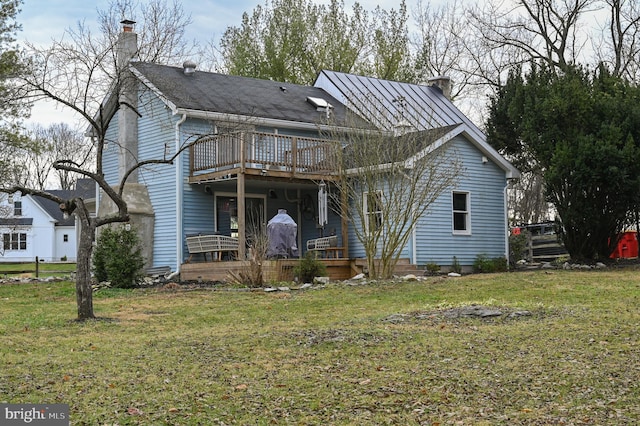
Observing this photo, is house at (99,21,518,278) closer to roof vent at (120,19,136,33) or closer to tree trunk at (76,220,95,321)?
roof vent at (120,19,136,33)

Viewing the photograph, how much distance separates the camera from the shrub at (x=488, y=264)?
23.0 m

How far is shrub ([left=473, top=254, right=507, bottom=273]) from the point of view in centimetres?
2303

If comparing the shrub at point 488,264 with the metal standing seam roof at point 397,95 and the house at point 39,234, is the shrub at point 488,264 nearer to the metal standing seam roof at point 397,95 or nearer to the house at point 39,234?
the metal standing seam roof at point 397,95

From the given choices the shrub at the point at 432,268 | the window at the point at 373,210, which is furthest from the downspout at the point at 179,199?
the shrub at the point at 432,268

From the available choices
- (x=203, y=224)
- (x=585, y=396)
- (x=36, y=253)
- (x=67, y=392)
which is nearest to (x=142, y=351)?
(x=67, y=392)

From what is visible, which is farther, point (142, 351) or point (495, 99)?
point (495, 99)

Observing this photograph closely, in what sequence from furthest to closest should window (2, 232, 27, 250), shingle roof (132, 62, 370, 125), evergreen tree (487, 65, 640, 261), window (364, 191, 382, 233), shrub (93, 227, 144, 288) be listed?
window (2, 232, 27, 250) → shingle roof (132, 62, 370, 125) → evergreen tree (487, 65, 640, 261) → shrub (93, 227, 144, 288) → window (364, 191, 382, 233)

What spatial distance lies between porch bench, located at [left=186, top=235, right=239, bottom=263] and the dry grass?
7123 mm

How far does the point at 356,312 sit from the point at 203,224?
10736mm

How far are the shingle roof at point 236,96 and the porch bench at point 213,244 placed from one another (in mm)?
3380

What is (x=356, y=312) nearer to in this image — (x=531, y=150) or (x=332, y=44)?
(x=531, y=150)

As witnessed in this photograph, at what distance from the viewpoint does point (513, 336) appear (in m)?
9.62

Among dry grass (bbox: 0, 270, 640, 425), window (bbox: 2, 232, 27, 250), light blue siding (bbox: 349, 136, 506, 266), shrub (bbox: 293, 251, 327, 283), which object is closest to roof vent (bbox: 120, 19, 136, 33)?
shrub (bbox: 293, 251, 327, 283)

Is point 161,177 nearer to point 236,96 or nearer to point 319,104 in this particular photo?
point 236,96
